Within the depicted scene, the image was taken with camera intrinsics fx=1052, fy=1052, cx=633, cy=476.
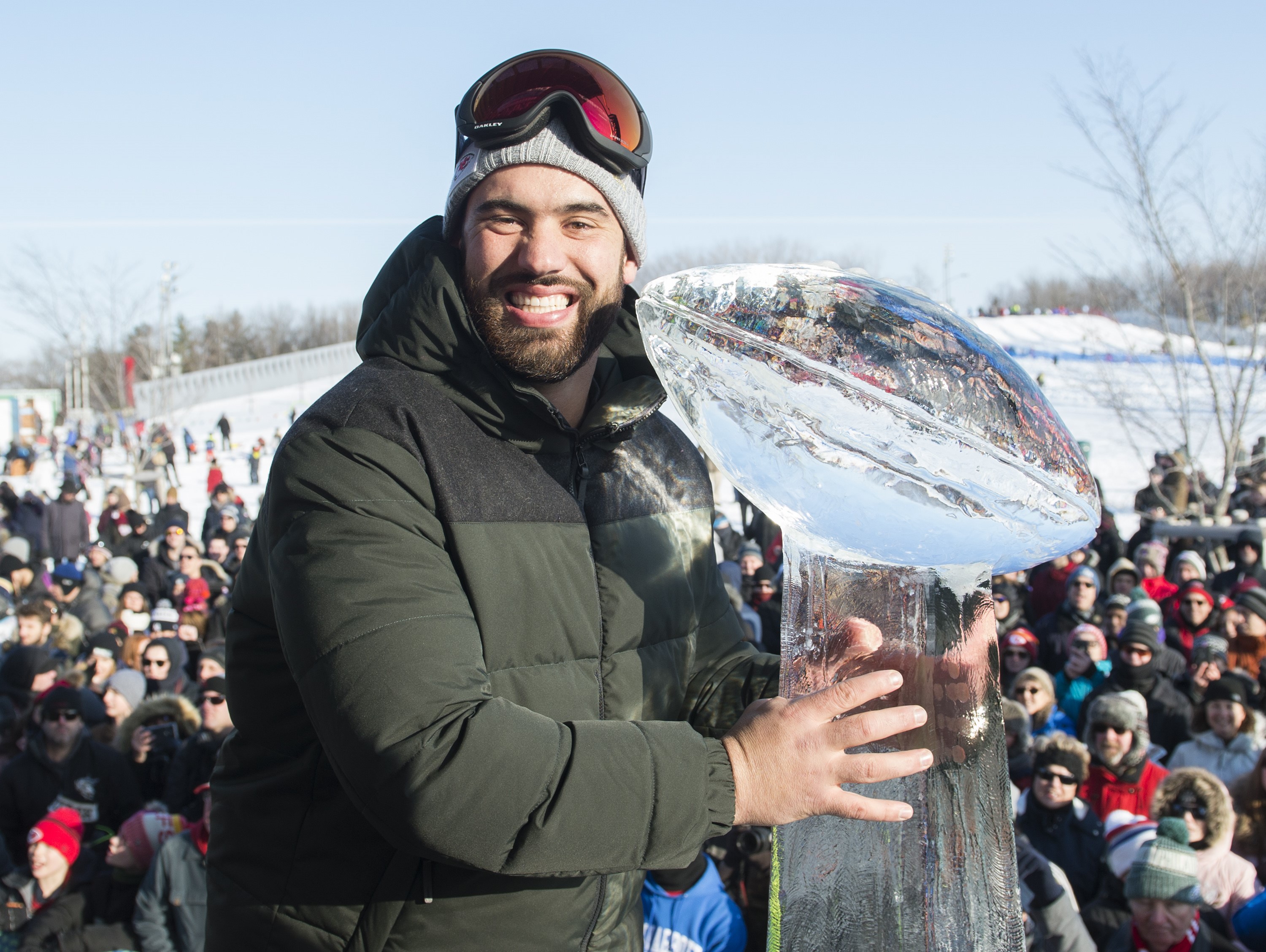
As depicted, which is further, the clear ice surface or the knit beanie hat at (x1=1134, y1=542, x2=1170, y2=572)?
the knit beanie hat at (x1=1134, y1=542, x2=1170, y2=572)

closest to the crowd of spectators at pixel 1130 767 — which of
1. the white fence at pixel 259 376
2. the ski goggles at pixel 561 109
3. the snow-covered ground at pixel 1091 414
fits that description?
the ski goggles at pixel 561 109

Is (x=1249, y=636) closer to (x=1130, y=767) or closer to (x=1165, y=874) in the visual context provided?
(x=1130, y=767)

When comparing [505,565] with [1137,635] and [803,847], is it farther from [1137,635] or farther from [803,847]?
[1137,635]

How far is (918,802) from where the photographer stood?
1.21 m

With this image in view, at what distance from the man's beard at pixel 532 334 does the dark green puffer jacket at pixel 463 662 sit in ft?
0.14

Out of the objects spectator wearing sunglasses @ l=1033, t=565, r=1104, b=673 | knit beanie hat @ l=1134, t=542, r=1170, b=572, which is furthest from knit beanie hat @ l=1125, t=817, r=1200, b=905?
knit beanie hat @ l=1134, t=542, r=1170, b=572

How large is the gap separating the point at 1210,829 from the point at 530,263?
3692 mm

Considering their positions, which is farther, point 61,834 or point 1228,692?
point 1228,692

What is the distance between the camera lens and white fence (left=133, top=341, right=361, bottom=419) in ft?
121

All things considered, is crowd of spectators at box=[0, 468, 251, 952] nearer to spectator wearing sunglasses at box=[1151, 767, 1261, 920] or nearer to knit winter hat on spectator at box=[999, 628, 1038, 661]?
spectator wearing sunglasses at box=[1151, 767, 1261, 920]

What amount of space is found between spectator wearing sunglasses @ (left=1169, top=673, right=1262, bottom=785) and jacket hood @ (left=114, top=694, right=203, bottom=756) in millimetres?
4961

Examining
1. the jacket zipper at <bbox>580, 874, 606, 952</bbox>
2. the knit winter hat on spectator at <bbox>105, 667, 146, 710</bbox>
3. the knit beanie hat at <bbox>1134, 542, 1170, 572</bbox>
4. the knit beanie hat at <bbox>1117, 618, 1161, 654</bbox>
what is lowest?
the knit beanie hat at <bbox>1134, 542, 1170, 572</bbox>

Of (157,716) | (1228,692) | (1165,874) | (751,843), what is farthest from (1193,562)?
(157,716)

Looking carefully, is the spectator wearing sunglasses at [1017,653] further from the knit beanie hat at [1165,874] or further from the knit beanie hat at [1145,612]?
the knit beanie hat at [1165,874]
